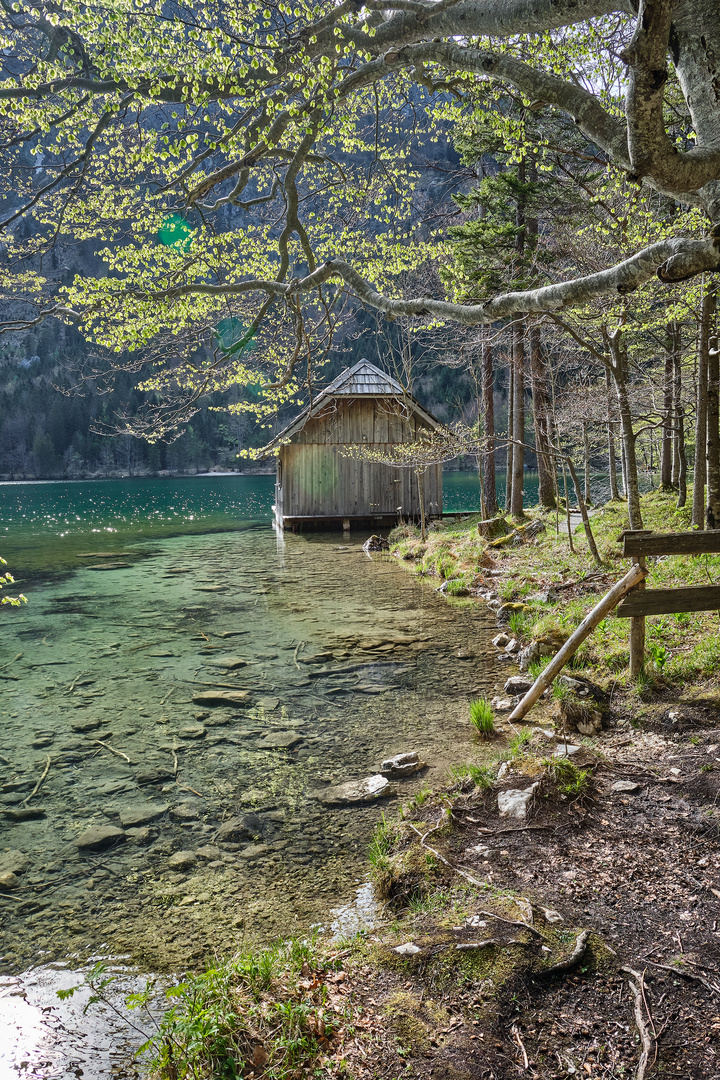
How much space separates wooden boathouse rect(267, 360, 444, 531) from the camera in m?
23.9

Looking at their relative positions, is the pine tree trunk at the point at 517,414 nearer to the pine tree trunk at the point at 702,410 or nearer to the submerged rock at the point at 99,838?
the pine tree trunk at the point at 702,410

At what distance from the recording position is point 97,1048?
2953mm

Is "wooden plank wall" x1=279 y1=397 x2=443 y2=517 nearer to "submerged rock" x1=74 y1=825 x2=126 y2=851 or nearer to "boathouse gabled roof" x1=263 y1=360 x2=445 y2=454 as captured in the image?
"boathouse gabled roof" x1=263 y1=360 x2=445 y2=454

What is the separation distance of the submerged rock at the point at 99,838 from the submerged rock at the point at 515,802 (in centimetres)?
294

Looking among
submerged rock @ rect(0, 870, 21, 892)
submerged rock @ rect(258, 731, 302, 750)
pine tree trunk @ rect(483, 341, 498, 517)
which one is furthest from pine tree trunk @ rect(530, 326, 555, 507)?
submerged rock @ rect(0, 870, 21, 892)

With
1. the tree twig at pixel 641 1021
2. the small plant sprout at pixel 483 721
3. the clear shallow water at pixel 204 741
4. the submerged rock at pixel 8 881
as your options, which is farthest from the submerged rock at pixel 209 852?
the tree twig at pixel 641 1021

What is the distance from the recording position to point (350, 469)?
2466 centimetres

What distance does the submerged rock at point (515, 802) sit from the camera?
436 cm

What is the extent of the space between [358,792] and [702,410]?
8370mm

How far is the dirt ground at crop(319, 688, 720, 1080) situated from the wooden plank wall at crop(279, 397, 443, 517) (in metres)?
20.0

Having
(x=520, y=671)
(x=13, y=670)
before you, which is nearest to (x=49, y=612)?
(x=13, y=670)

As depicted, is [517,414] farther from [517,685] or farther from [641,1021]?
[641,1021]

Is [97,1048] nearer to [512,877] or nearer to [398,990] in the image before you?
[398,990]

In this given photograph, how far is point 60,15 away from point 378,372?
62.3ft
